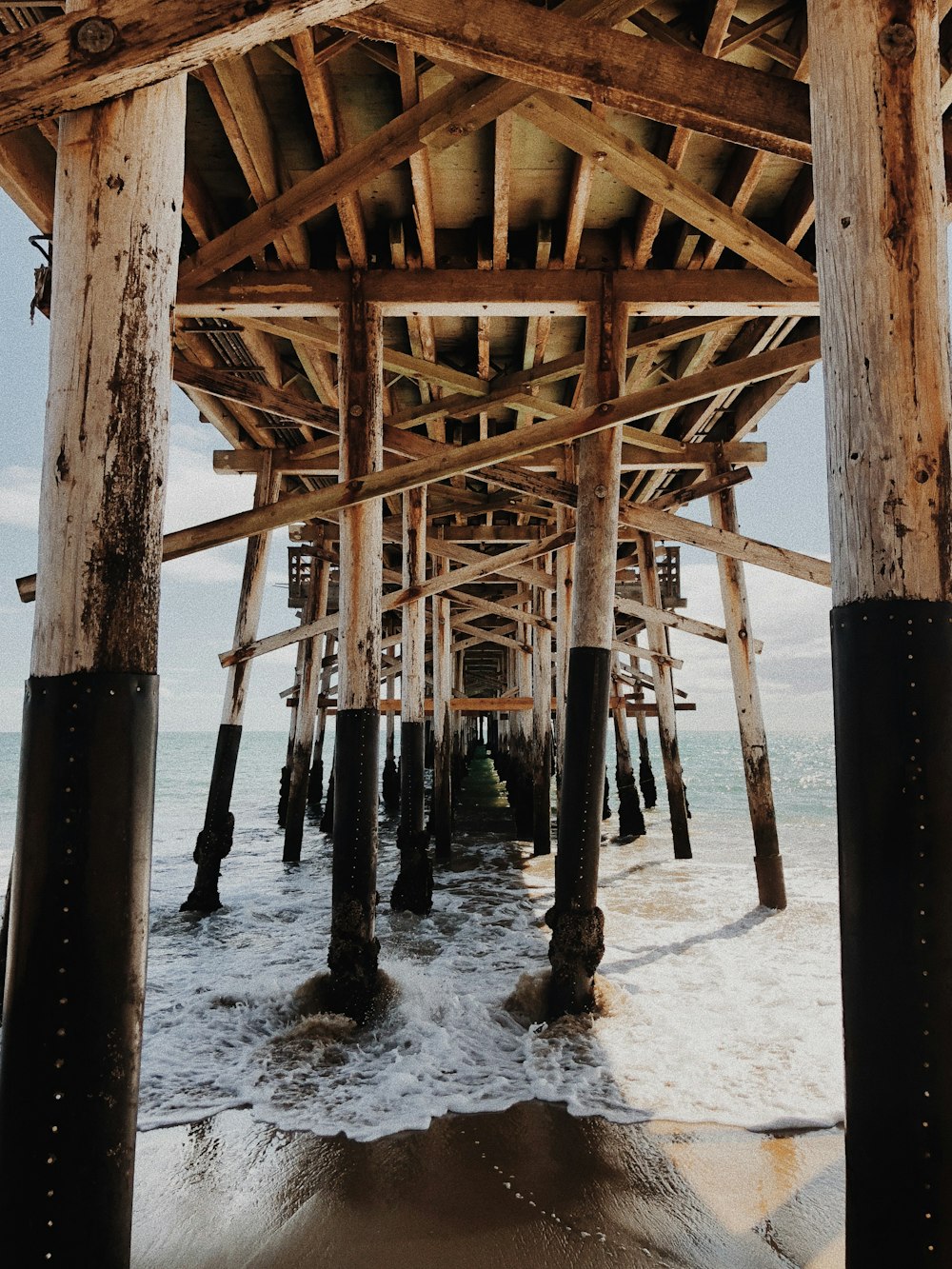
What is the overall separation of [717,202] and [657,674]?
666 centimetres

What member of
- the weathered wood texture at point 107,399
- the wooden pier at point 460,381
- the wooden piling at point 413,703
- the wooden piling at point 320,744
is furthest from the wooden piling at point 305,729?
the weathered wood texture at point 107,399

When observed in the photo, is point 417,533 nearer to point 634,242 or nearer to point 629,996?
point 634,242

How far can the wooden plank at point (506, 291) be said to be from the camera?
16.0 feet

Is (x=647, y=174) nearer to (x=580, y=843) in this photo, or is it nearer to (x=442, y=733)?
(x=580, y=843)

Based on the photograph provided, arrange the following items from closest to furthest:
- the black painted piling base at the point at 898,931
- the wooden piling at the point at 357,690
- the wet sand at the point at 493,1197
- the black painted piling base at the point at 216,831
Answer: the black painted piling base at the point at 898,931 < the wet sand at the point at 493,1197 < the wooden piling at the point at 357,690 < the black painted piling base at the point at 216,831

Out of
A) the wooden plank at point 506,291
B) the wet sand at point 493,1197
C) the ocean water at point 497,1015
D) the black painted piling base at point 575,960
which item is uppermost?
the wooden plank at point 506,291

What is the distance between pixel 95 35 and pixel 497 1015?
14.8 feet

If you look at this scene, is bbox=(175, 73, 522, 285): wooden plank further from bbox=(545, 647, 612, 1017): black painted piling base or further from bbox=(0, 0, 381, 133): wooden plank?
bbox=(545, 647, 612, 1017): black painted piling base

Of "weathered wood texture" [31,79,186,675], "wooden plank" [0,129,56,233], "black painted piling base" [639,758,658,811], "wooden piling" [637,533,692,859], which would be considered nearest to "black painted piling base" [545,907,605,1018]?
"weathered wood texture" [31,79,186,675]

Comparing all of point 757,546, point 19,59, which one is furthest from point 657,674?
point 19,59

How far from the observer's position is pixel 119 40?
199 cm

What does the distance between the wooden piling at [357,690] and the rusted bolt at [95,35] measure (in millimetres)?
2825

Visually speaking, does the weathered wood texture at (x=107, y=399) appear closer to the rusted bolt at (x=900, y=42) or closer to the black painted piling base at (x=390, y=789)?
the rusted bolt at (x=900, y=42)

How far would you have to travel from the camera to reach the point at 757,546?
545cm
